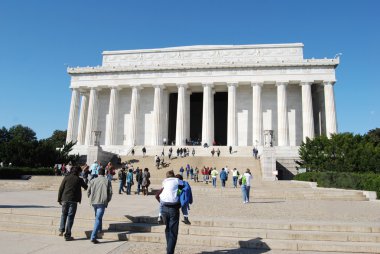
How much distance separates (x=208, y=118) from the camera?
5544 cm

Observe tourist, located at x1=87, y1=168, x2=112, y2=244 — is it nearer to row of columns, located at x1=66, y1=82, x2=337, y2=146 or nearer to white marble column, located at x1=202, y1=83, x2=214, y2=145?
row of columns, located at x1=66, y1=82, x2=337, y2=146

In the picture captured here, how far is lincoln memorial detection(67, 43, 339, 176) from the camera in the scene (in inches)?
2141

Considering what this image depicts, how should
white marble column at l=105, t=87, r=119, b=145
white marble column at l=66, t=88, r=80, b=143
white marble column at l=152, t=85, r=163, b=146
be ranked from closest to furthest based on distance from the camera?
white marble column at l=152, t=85, r=163, b=146 < white marble column at l=105, t=87, r=119, b=145 < white marble column at l=66, t=88, r=80, b=143

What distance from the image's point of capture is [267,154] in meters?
37.9

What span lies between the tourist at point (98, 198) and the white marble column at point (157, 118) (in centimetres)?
4680

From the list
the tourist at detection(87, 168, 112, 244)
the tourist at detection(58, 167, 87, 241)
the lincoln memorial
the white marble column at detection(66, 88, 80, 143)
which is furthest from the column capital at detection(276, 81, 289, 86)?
the tourist at detection(58, 167, 87, 241)

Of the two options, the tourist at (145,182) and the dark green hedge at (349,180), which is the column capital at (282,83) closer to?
the dark green hedge at (349,180)

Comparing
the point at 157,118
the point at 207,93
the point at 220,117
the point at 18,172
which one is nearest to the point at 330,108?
the point at 207,93

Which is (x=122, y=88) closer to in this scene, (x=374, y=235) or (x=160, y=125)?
(x=160, y=125)

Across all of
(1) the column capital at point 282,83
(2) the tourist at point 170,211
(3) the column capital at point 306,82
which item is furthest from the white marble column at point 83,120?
(2) the tourist at point 170,211

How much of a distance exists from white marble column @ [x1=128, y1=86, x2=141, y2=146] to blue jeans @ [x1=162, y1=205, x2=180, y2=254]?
165 ft

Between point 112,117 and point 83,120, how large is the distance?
19.8 feet

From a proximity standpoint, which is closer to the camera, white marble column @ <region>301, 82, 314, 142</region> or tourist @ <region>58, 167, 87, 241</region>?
tourist @ <region>58, 167, 87, 241</region>

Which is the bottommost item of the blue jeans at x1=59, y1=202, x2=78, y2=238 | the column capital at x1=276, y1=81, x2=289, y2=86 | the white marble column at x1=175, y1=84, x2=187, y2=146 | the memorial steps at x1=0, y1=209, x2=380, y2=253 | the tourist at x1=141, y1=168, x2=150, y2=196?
the memorial steps at x1=0, y1=209, x2=380, y2=253
